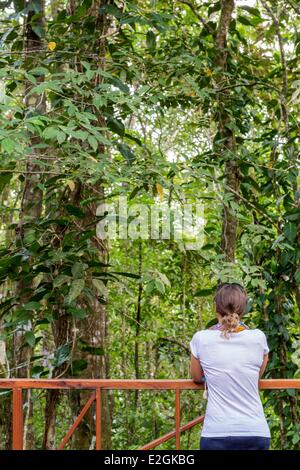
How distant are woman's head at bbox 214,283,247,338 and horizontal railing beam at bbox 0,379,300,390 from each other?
0.22m

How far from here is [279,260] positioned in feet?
10.8

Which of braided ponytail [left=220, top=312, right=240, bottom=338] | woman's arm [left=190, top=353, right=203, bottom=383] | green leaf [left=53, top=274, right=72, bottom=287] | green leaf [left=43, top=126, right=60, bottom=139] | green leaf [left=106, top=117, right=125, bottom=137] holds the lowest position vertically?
woman's arm [left=190, top=353, right=203, bottom=383]

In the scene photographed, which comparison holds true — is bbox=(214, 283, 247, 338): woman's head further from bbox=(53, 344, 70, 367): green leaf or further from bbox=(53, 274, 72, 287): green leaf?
bbox=(53, 344, 70, 367): green leaf

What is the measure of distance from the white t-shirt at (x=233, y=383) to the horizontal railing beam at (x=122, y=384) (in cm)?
11

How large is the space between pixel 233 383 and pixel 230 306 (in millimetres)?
209

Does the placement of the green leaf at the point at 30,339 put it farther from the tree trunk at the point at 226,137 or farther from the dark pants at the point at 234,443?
the tree trunk at the point at 226,137

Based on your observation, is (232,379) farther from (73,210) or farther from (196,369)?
(73,210)

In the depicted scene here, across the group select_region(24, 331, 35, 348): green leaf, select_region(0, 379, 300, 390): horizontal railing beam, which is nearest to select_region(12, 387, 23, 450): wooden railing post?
select_region(0, 379, 300, 390): horizontal railing beam

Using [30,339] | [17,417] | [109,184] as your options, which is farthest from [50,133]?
[17,417]

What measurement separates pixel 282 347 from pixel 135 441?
8.87ft

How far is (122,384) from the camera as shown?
1.84 metres

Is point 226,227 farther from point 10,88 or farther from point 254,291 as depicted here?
point 10,88

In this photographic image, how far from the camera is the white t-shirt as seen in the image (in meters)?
1.68
